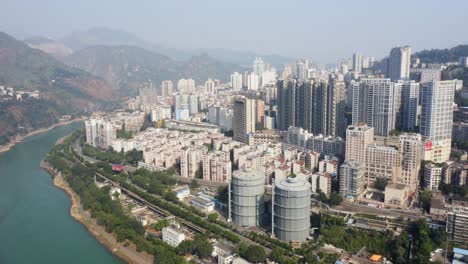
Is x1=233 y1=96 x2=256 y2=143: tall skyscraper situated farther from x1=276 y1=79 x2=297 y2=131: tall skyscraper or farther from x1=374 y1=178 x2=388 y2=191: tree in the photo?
x1=374 y1=178 x2=388 y2=191: tree

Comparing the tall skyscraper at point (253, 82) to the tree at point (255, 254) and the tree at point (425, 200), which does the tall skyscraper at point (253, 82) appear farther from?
the tree at point (255, 254)

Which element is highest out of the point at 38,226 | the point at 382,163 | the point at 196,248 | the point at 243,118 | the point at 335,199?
the point at 243,118

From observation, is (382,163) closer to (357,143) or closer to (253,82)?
A: (357,143)

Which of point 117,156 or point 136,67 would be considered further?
point 136,67

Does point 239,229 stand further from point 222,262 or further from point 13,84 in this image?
point 13,84

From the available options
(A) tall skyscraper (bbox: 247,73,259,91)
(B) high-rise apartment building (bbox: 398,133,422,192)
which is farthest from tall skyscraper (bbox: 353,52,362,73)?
(B) high-rise apartment building (bbox: 398,133,422,192)

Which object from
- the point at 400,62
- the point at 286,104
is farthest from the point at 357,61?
the point at 286,104

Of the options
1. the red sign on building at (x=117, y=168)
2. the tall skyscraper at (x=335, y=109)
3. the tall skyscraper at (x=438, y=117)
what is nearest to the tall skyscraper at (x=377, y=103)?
the tall skyscraper at (x=335, y=109)

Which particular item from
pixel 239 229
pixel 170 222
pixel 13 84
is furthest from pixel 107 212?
pixel 13 84
